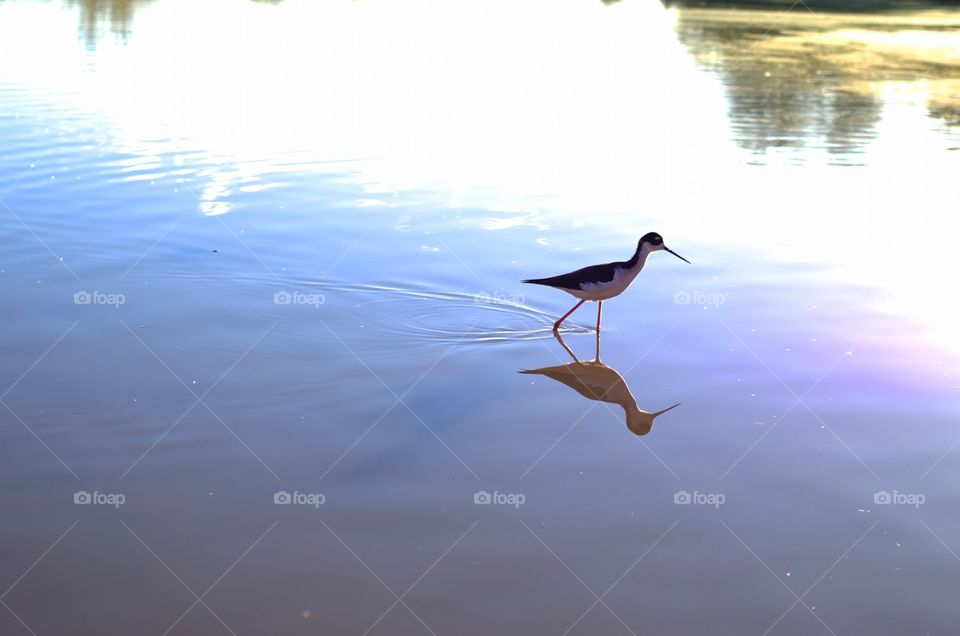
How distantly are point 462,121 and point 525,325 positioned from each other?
416 inches

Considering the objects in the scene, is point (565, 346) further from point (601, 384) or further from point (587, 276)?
point (601, 384)

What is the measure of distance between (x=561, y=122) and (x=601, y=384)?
483 inches

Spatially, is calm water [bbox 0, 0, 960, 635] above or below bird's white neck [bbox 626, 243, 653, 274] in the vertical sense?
below

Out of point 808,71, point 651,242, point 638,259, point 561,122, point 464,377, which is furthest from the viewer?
point 808,71

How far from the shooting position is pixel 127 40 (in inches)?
1193

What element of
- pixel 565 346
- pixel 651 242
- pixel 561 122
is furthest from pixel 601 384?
pixel 561 122

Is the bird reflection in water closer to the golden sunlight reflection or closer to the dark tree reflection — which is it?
the golden sunlight reflection

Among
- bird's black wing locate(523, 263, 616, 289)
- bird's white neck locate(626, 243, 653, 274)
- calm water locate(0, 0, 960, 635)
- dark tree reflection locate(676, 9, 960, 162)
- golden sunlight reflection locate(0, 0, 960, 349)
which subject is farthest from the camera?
dark tree reflection locate(676, 9, 960, 162)

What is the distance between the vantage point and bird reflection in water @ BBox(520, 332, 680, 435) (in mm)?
8422

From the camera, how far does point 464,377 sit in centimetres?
912

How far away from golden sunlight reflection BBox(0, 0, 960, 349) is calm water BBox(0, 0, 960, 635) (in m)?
0.13

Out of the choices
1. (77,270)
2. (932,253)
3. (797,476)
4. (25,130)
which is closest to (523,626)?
(797,476)

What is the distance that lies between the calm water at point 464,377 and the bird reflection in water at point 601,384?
43mm

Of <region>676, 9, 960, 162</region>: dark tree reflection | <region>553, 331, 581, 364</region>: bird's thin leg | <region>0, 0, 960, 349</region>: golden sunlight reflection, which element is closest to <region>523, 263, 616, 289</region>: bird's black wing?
<region>553, 331, 581, 364</region>: bird's thin leg
